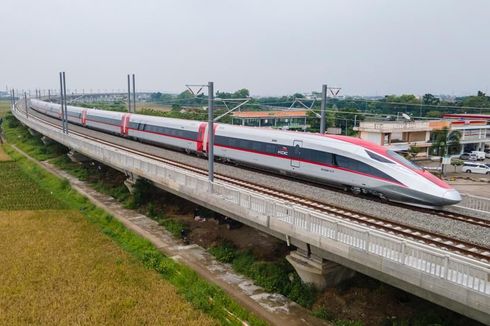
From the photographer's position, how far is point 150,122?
3778 cm

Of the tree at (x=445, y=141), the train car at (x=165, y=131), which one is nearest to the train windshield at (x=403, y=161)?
the train car at (x=165, y=131)

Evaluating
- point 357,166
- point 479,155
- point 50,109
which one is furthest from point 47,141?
point 479,155

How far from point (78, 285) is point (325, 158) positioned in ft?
38.7

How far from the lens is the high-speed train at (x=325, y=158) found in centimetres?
1627

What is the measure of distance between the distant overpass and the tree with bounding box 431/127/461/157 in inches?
1568

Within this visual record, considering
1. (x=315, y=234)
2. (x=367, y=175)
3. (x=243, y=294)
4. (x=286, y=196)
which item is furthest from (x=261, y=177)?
(x=315, y=234)

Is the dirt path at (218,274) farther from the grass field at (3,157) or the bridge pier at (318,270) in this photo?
the grass field at (3,157)

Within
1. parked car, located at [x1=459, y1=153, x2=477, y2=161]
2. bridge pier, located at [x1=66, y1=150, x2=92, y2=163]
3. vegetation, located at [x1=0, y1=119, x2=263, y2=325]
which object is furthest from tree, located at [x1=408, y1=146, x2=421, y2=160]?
vegetation, located at [x1=0, y1=119, x2=263, y2=325]

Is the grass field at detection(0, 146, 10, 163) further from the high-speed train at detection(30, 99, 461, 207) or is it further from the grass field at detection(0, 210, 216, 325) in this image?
the grass field at detection(0, 210, 216, 325)

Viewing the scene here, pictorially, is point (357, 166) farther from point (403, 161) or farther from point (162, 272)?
point (162, 272)

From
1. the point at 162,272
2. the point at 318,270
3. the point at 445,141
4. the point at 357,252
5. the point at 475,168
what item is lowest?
the point at 162,272

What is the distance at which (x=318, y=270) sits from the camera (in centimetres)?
1440

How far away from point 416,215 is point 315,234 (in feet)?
15.2

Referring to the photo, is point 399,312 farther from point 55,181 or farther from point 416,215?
point 55,181
